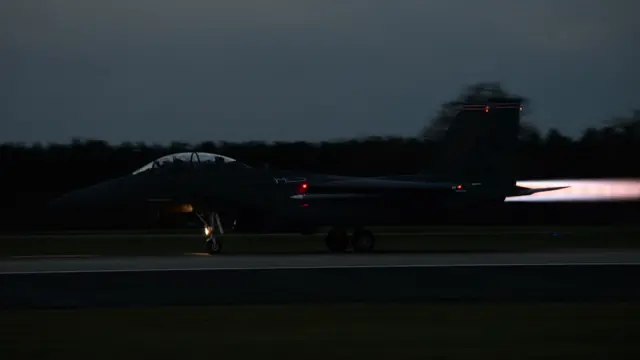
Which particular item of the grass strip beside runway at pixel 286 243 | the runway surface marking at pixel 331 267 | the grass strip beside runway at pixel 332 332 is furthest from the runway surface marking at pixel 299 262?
the grass strip beside runway at pixel 332 332

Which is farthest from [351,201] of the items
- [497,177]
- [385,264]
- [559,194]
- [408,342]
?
[559,194]

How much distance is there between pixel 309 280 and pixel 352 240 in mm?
9101

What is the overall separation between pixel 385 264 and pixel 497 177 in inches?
298

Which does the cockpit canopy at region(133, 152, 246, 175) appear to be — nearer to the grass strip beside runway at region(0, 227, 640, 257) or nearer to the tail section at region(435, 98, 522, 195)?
the grass strip beside runway at region(0, 227, 640, 257)

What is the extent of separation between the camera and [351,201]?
24438 millimetres

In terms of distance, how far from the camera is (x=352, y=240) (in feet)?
82.3

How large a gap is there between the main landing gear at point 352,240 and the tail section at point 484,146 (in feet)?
8.87

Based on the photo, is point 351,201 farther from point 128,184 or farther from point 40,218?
point 40,218

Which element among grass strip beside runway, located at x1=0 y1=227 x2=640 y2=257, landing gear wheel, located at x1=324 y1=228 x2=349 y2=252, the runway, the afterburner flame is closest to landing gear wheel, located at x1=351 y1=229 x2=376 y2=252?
landing gear wheel, located at x1=324 y1=228 x2=349 y2=252

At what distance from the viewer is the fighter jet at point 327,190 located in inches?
918

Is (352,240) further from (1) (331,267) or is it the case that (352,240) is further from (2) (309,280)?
(2) (309,280)

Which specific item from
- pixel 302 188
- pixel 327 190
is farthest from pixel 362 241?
pixel 302 188

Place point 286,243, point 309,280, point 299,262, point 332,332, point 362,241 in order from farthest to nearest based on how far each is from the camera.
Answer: point 286,243, point 362,241, point 299,262, point 309,280, point 332,332

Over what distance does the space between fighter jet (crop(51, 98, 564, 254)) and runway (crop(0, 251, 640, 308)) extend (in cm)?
288
